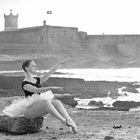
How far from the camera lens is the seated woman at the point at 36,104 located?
19.7 ft

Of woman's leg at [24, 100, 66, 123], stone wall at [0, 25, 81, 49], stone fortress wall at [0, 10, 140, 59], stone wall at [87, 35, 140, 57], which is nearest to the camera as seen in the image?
woman's leg at [24, 100, 66, 123]

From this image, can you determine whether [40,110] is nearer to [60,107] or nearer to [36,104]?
[36,104]

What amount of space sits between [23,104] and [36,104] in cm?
25

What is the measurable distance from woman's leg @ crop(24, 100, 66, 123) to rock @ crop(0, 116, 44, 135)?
0.12 meters

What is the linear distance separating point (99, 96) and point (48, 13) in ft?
166

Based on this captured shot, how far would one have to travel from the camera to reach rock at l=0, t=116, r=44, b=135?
248 inches

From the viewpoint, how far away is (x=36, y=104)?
609 cm

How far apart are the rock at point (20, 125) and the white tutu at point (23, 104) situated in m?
0.10

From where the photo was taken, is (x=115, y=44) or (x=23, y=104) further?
(x=115, y=44)

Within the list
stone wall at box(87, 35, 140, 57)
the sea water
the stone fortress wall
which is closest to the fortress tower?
the stone fortress wall

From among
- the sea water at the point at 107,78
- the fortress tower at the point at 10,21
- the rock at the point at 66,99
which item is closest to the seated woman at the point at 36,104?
A: the rock at the point at 66,99

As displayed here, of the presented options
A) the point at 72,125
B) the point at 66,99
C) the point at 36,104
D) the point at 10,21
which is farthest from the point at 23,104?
the point at 10,21

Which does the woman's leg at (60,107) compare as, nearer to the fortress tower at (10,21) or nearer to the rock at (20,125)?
the rock at (20,125)

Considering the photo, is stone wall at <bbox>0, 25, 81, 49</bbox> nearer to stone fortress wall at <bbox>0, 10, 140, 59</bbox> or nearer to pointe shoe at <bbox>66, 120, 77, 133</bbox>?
stone fortress wall at <bbox>0, 10, 140, 59</bbox>
